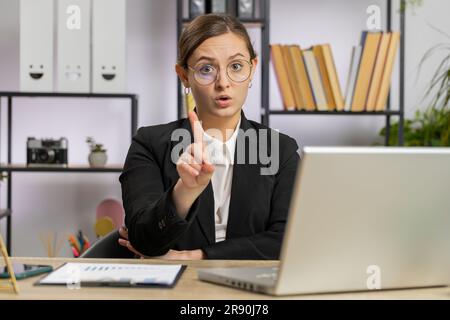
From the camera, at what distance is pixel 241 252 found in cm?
→ 165

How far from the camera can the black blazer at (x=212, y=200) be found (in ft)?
5.39

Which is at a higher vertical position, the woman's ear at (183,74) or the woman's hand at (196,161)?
the woman's ear at (183,74)

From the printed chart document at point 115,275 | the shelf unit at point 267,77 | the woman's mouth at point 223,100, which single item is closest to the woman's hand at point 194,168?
the printed chart document at point 115,275

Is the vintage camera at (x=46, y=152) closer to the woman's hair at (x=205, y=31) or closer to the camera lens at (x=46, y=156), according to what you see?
the camera lens at (x=46, y=156)

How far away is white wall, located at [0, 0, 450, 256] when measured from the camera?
3.54m

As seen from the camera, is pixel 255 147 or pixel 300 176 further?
pixel 255 147

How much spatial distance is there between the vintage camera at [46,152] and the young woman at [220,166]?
1522mm

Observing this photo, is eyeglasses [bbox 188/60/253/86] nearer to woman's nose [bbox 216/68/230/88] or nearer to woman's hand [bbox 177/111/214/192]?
woman's nose [bbox 216/68/230/88]

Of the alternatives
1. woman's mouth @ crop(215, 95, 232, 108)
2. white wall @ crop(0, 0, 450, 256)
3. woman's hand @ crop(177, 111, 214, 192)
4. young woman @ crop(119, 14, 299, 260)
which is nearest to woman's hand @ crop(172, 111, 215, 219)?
woman's hand @ crop(177, 111, 214, 192)

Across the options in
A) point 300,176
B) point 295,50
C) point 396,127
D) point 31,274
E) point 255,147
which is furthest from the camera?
point 396,127

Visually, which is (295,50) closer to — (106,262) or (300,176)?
(106,262)

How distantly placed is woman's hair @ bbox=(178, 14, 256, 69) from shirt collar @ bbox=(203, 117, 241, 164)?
0.64 feet

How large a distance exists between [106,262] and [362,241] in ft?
1.81
